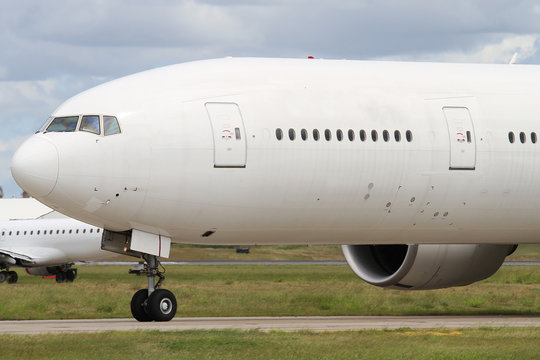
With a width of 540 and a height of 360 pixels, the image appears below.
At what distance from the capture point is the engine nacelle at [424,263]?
25312 millimetres

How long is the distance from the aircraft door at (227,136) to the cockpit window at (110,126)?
189cm

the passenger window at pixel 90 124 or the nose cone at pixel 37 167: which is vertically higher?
the passenger window at pixel 90 124

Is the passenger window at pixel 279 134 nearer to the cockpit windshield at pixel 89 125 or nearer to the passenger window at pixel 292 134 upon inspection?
the passenger window at pixel 292 134

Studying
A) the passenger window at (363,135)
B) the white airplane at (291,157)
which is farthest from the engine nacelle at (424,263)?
the passenger window at (363,135)

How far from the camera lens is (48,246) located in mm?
59156

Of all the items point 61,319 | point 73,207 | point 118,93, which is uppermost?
point 118,93

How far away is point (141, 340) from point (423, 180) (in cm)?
751

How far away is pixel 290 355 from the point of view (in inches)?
635

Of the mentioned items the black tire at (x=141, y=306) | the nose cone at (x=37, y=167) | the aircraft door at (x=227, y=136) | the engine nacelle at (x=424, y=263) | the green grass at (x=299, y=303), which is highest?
the aircraft door at (x=227, y=136)


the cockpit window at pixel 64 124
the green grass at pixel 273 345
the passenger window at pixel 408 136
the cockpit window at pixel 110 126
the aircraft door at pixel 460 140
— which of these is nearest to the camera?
the green grass at pixel 273 345

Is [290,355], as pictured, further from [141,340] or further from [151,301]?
[151,301]

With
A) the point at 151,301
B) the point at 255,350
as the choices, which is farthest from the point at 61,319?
the point at 255,350

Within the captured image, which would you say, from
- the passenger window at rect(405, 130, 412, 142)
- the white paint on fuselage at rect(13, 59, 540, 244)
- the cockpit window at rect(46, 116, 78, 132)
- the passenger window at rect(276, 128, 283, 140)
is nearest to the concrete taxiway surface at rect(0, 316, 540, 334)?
the white paint on fuselage at rect(13, 59, 540, 244)

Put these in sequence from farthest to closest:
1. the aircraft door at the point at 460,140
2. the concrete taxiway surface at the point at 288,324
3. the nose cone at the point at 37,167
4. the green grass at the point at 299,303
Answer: the green grass at the point at 299,303
the aircraft door at the point at 460,140
the concrete taxiway surface at the point at 288,324
the nose cone at the point at 37,167
